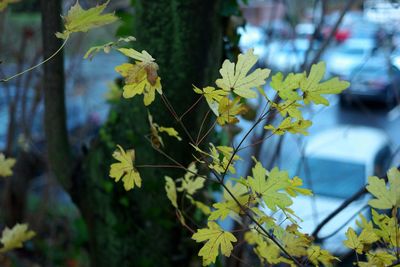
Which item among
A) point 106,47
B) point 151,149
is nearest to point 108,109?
point 151,149

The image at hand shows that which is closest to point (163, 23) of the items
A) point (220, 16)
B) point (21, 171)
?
point (220, 16)

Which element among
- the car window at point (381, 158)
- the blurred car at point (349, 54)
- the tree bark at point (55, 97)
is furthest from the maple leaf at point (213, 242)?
the blurred car at point (349, 54)

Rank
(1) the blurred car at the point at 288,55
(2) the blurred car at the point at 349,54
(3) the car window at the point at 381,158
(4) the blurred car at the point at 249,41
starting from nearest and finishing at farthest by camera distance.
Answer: (4) the blurred car at the point at 249,41 → (1) the blurred car at the point at 288,55 → (3) the car window at the point at 381,158 → (2) the blurred car at the point at 349,54

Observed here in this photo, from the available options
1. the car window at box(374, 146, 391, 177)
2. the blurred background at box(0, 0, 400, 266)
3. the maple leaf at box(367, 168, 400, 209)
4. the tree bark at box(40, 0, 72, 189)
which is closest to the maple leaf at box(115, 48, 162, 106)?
the maple leaf at box(367, 168, 400, 209)

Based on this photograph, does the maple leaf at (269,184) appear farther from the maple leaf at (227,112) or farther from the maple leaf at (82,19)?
the maple leaf at (82,19)

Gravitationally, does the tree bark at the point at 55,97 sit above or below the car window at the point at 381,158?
above
